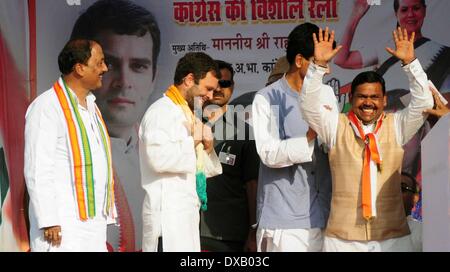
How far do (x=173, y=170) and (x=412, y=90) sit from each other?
1453mm

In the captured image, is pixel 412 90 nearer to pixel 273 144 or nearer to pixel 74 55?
pixel 273 144

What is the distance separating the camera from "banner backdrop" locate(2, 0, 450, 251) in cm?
739

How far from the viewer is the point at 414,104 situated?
5973mm

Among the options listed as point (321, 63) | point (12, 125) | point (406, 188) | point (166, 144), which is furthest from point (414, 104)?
point (12, 125)

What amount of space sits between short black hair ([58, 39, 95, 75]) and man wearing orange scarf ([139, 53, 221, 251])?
1.80ft

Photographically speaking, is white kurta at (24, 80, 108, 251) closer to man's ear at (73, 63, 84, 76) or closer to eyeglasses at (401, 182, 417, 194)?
man's ear at (73, 63, 84, 76)

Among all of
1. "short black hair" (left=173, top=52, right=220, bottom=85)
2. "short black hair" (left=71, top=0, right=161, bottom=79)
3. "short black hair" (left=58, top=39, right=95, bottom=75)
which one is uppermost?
"short black hair" (left=71, top=0, right=161, bottom=79)

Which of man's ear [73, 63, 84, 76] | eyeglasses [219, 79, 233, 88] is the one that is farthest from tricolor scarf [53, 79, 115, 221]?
eyeglasses [219, 79, 233, 88]

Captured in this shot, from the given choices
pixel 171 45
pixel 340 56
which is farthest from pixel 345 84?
pixel 171 45

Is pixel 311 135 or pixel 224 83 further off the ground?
pixel 224 83

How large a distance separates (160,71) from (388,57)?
166 centimetres

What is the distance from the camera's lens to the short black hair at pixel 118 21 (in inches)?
299

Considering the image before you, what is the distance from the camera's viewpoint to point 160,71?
300 inches

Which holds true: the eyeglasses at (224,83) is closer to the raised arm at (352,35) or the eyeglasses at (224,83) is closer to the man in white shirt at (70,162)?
the raised arm at (352,35)
